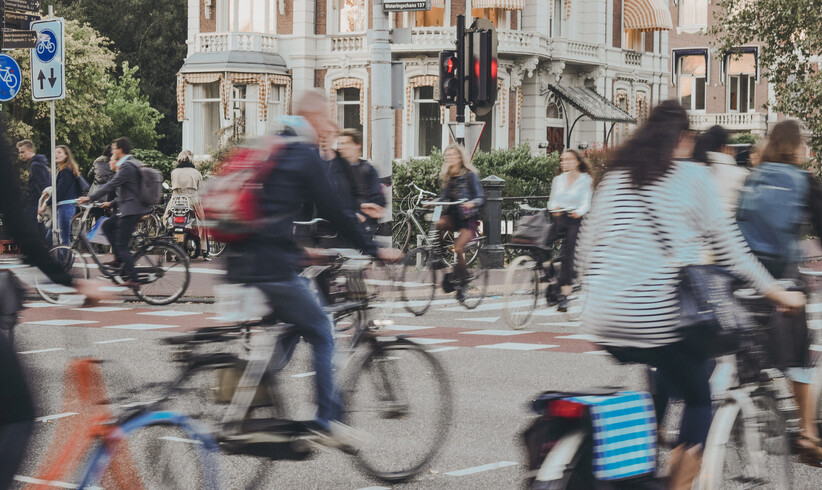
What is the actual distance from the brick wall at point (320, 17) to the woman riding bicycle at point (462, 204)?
22825 mm

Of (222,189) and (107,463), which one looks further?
(222,189)

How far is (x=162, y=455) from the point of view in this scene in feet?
15.1

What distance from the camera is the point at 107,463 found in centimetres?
412

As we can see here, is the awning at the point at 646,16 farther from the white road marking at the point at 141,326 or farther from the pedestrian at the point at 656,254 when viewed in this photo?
the pedestrian at the point at 656,254

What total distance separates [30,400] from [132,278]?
10.4 meters

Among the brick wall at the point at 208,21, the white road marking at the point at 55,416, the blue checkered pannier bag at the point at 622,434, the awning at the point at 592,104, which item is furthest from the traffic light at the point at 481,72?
the brick wall at the point at 208,21

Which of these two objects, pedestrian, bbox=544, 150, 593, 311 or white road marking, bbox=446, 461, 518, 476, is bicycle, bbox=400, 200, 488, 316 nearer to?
pedestrian, bbox=544, 150, 593, 311

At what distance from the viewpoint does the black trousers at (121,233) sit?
13.4 m

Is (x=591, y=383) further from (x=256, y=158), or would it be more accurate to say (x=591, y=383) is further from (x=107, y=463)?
(x=107, y=463)

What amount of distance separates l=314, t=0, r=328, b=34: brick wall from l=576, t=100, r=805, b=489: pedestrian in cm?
3185

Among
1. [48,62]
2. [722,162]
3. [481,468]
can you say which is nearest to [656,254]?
[481,468]

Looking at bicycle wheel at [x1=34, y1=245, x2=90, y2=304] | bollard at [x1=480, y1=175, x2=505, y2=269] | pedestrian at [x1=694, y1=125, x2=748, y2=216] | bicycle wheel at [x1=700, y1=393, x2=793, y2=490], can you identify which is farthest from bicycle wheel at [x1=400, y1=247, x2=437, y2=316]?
bicycle wheel at [x1=700, y1=393, x2=793, y2=490]

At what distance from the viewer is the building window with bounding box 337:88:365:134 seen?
116 feet

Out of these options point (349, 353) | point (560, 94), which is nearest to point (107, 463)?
point (349, 353)
